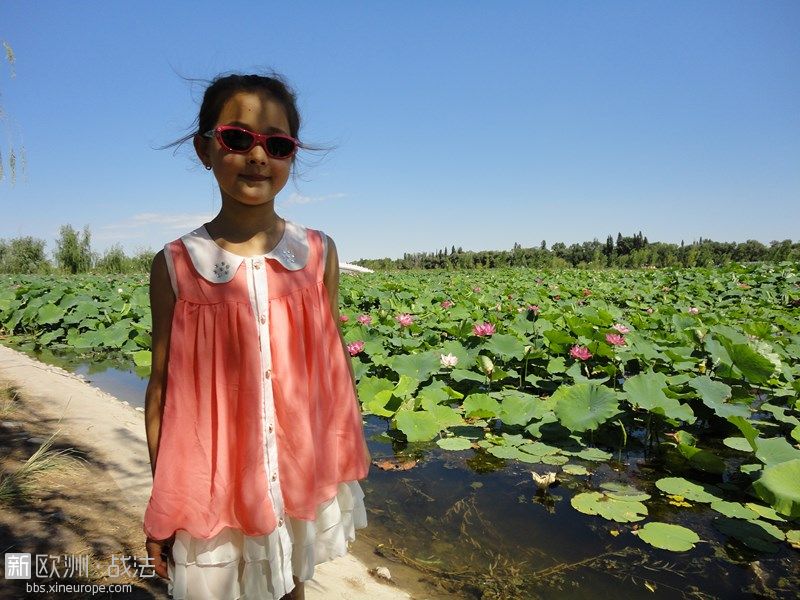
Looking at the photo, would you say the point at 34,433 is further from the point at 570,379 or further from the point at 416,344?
the point at 570,379

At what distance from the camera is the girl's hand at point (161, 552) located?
976 mm

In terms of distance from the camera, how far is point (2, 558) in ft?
5.16

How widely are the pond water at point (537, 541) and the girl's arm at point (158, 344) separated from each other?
3.86 ft

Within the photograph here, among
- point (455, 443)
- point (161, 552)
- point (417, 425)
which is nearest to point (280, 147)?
point (161, 552)

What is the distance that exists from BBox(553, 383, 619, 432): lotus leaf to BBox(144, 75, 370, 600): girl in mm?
1743

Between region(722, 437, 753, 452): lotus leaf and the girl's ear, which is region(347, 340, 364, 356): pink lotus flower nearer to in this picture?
region(722, 437, 753, 452): lotus leaf

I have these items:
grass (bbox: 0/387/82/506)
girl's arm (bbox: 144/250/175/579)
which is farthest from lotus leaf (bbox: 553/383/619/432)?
grass (bbox: 0/387/82/506)

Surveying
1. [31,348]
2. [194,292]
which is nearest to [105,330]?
[31,348]

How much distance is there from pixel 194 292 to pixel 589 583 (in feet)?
5.14

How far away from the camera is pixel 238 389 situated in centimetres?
99

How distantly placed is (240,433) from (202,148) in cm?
60

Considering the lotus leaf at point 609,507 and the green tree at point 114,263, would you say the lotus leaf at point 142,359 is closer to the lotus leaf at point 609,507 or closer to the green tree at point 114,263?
the lotus leaf at point 609,507

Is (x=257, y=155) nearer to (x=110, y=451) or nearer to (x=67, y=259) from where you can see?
(x=110, y=451)

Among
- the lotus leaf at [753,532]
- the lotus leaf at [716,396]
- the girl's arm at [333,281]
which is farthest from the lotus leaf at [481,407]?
the girl's arm at [333,281]
